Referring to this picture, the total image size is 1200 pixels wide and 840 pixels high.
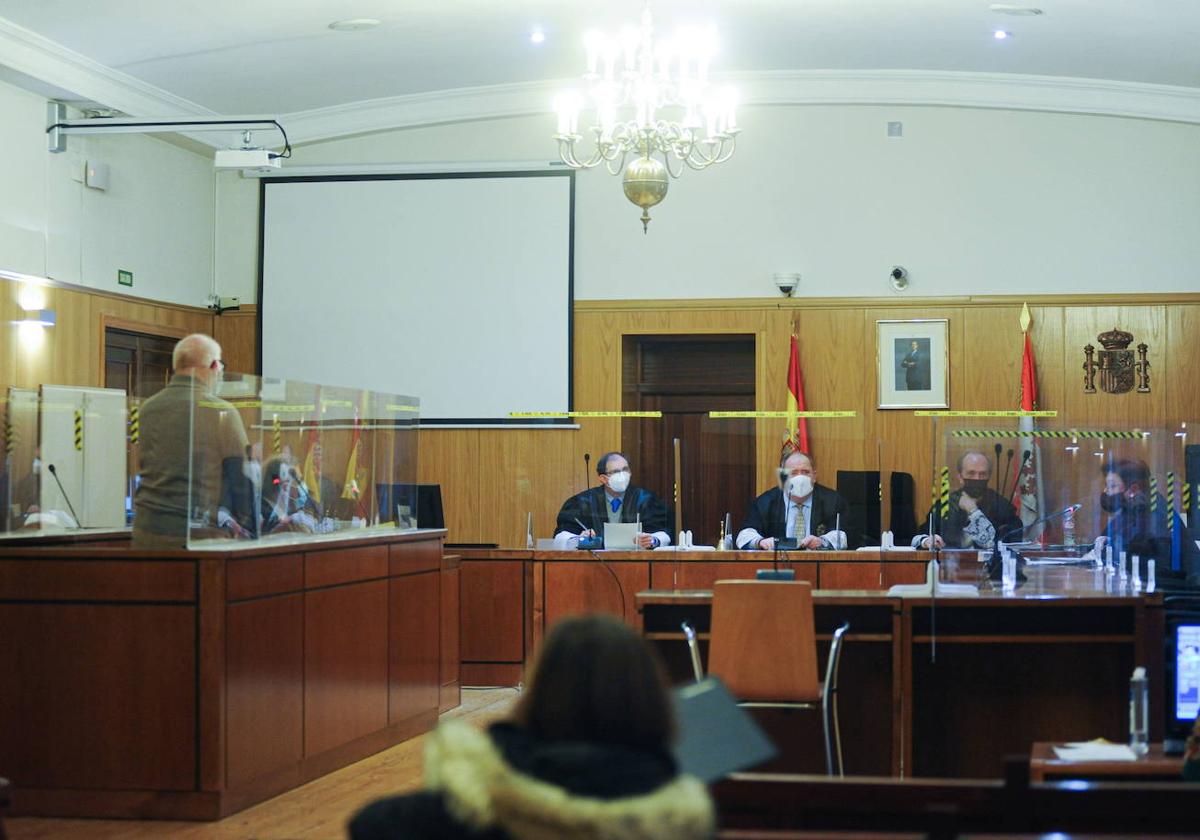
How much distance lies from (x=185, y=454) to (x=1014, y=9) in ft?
20.1

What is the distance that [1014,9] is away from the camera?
9.15m

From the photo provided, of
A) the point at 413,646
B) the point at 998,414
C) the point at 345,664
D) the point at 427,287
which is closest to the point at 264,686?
the point at 345,664

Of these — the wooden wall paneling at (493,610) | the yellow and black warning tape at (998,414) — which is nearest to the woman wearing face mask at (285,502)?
the wooden wall paneling at (493,610)

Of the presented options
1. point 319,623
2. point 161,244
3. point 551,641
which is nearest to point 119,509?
point 319,623

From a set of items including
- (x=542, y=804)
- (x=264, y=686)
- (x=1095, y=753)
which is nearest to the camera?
(x=542, y=804)

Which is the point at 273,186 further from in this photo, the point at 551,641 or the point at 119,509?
the point at 551,641

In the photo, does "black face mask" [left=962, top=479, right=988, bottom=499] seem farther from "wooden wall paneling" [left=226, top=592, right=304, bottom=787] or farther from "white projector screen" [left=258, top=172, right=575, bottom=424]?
"white projector screen" [left=258, top=172, right=575, bottom=424]

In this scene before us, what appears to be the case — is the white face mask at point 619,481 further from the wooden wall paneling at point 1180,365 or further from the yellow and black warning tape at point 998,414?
the wooden wall paneling at point 1180,365

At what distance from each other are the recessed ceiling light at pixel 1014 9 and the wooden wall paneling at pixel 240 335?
238 inches

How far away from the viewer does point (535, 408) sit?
11.1 meters

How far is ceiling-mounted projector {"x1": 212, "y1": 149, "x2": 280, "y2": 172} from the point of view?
944cm

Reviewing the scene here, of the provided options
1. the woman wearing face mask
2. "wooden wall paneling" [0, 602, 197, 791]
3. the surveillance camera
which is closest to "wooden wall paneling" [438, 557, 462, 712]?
the woman wearing face mask

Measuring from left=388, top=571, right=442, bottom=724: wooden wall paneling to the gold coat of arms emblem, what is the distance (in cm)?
554

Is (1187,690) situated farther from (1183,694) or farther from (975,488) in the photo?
(975,488)
